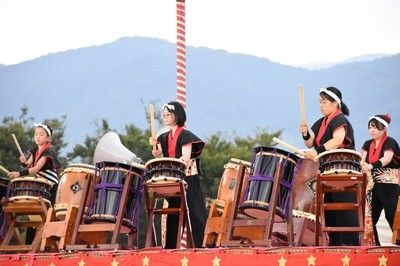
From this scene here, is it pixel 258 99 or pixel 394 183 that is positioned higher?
pixel 258 99

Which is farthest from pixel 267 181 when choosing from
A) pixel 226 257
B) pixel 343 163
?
pixel 226 257

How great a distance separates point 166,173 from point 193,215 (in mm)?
773

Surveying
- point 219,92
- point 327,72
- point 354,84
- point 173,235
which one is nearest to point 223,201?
point 173,235

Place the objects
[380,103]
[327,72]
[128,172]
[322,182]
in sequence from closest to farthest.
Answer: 1. [322,182]
2. [128,172]
3. [380,103]
4. [327,72]

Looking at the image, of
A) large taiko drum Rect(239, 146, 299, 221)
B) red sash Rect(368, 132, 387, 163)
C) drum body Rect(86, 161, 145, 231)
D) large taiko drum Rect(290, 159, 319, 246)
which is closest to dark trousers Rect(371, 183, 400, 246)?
red sash Rect(368, 132, 387, 163)

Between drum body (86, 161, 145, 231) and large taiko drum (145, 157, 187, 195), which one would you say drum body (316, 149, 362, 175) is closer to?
large taiko drum (145, 157, 187, 195)

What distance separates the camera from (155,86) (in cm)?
8531

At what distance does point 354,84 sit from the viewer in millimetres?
62156

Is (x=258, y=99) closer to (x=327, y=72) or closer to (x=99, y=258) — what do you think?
(x=327, y=72)

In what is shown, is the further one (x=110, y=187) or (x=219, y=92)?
(x=219, y=92)

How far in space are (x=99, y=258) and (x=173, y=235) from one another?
1.20m

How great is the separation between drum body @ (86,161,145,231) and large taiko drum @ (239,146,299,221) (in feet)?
3.60

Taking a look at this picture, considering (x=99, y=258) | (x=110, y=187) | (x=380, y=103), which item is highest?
(x=380, y=103)

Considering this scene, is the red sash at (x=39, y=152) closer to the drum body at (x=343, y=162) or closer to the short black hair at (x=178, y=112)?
the short black hair at (x=178, y=112)
